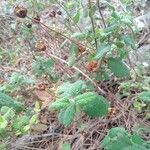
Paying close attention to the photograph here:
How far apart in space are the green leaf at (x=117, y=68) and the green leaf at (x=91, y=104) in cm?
37

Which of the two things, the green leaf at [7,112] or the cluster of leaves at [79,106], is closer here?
the cluster of leaves at [79,106]

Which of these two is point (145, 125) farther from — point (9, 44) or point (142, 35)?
point (9, 44)

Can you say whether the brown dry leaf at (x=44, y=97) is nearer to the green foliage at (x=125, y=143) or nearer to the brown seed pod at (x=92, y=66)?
the brown seed pod at (x=92, y=66)

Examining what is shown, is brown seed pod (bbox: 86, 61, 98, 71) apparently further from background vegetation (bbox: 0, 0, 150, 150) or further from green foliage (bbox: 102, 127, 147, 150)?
green foliage (bbox: 102, 127, 147, 150)

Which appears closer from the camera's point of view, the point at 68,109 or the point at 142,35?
the point at 68,109

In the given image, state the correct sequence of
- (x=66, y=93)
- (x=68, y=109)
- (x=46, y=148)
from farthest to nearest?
1. (x=46, y=148)
2. (x=66, y=93)
3. (x=68, y=109)

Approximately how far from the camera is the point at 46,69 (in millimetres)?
2461

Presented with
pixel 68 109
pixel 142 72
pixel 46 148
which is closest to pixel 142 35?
pixel 142 72

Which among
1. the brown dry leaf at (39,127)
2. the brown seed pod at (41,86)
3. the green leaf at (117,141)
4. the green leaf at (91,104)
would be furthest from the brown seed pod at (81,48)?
the green leaf at (117,141)

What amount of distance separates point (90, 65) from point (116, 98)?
0.89 feet

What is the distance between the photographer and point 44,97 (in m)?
2.27

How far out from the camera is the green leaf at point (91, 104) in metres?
1.56

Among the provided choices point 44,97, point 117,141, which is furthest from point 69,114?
point 44,97

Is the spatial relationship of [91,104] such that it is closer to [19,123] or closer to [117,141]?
[117,141]
